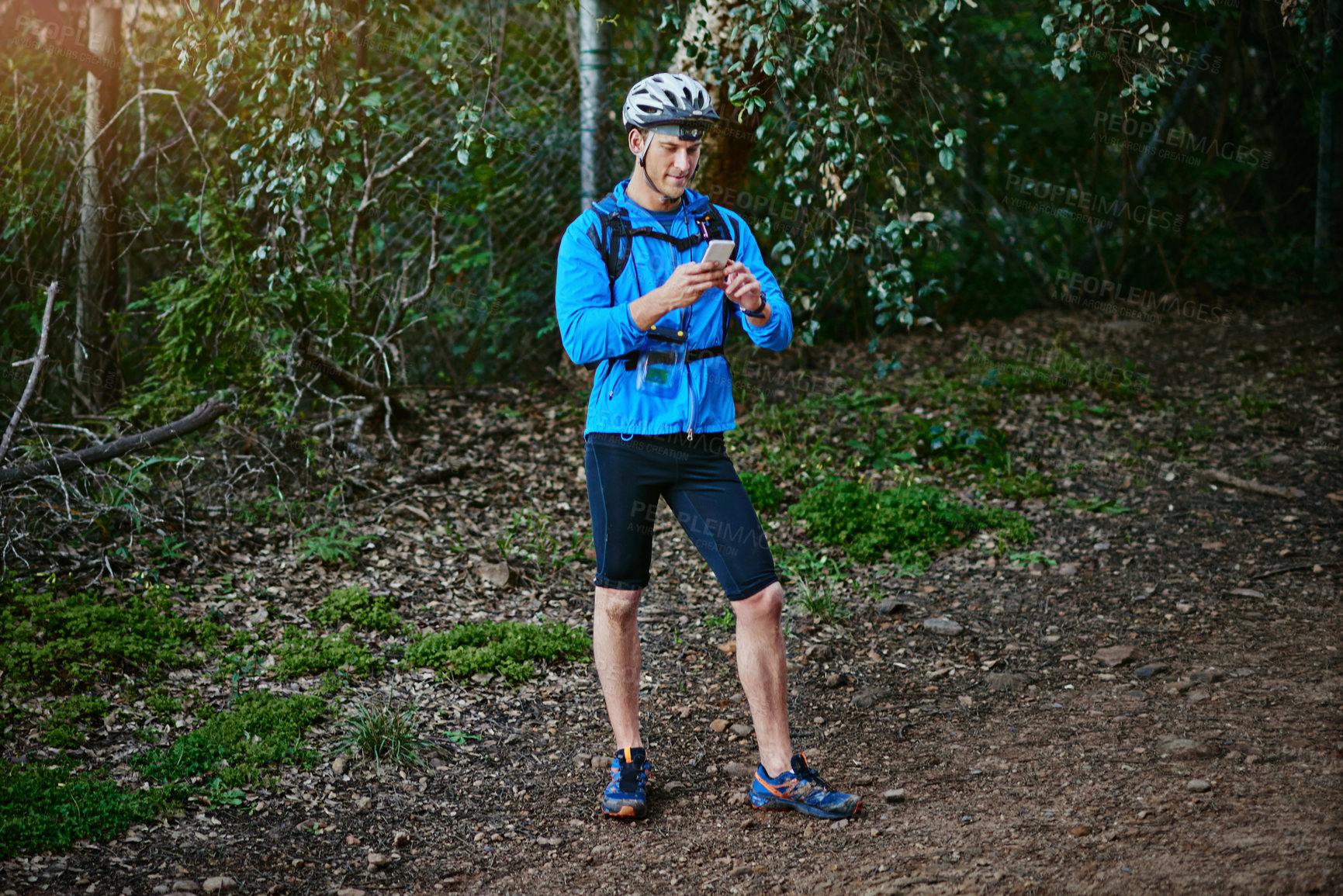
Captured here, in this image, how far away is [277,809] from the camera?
3197mm

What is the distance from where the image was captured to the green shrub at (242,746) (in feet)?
10.8

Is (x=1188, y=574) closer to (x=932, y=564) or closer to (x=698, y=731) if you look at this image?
A: (x=932, y=564)

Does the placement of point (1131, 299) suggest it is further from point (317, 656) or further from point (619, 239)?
point (317, 656)

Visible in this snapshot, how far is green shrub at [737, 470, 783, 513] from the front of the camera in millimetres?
5532

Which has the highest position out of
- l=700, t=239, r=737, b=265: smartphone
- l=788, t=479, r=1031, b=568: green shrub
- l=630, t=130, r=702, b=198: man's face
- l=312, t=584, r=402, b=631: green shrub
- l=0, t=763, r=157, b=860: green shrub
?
l=630, t=130, r=702, b=198: man's face

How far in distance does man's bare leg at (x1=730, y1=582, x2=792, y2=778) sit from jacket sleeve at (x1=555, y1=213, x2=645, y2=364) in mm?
791

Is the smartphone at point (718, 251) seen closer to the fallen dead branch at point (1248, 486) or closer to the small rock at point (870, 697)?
the small rock at point (870, 697)

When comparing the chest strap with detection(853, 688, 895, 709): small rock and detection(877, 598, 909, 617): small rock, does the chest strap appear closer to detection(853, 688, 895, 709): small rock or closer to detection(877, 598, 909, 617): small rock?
detection(853, 688, 895, 709): small rock

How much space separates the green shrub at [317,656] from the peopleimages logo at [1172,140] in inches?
278

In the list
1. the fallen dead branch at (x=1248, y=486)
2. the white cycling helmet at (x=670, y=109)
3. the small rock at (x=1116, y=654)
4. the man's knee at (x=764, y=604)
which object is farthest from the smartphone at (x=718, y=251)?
the fallen dead branch at (x=1248, y=486)

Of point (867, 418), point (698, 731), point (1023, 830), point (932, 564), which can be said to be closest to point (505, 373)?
point (867, 418)

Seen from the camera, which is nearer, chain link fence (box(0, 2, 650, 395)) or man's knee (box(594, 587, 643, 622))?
man's knee (box(594, 587, 643, 622))

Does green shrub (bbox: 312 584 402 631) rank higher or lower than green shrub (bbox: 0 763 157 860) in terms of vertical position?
higher

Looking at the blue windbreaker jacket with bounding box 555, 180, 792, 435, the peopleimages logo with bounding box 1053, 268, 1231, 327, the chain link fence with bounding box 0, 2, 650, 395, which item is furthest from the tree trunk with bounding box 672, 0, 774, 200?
the peopleimages logo with bounding box 1053, 268, 1231, 327
